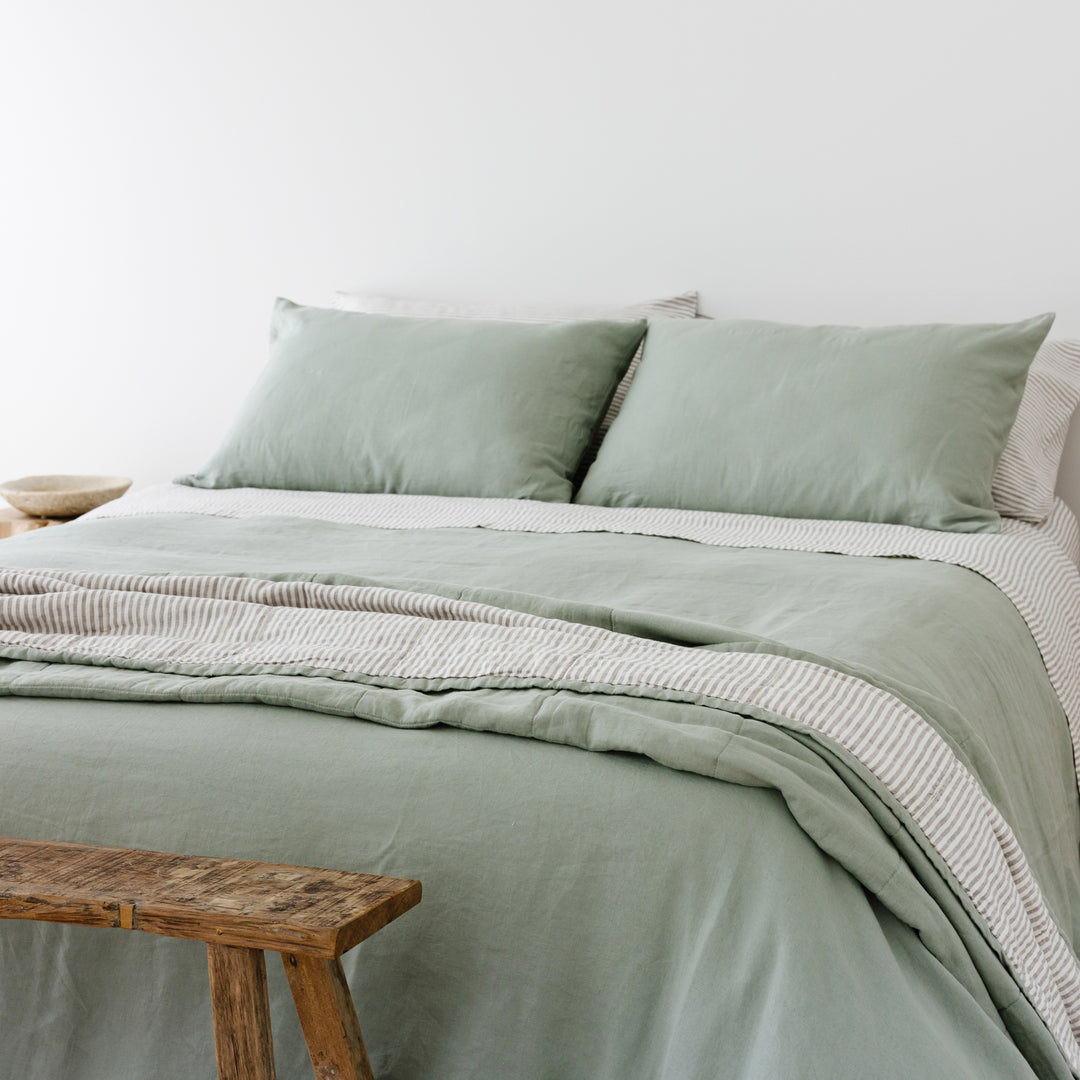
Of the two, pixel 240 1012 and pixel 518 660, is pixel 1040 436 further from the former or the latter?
pixel 240 1012

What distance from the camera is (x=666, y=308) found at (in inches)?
106

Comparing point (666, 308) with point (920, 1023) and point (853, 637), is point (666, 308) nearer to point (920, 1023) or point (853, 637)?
point (853, 637)

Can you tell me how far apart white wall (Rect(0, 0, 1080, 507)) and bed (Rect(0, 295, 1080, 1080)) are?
4.01 ft

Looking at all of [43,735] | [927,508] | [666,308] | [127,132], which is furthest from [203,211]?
[43,735]

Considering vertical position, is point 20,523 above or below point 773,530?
below

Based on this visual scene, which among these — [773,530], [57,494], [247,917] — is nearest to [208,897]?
[247,917]

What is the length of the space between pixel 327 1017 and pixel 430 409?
4.98 ft

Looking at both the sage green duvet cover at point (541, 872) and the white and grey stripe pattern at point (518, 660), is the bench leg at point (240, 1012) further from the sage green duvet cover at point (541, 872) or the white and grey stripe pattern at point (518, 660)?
the white and grey stripe pattern at point (518, 660)

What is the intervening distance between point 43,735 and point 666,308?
1.82 m

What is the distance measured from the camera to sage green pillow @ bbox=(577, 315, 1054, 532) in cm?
205

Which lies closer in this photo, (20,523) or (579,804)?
(579,804)

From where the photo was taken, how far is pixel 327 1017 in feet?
3.12

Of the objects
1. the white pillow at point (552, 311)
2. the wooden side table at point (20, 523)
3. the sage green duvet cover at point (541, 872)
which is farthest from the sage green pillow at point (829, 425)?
the wooden side table at point (20, 523)

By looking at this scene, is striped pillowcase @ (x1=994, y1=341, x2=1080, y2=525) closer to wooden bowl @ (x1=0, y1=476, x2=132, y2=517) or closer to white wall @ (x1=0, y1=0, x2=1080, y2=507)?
white wall @ (x1=0, y1=0, x2=1080, y2=507)
